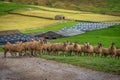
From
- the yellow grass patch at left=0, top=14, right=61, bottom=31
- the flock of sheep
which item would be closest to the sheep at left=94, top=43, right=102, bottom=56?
the flock of sheep

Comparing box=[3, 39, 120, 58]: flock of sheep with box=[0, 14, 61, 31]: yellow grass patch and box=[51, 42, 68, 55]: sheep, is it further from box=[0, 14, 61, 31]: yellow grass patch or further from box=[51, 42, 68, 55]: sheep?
box=[0, 14, 61, 31]: yellow grass patch

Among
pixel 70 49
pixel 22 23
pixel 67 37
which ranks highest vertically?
pixel 70 49

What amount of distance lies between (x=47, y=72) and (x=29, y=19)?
80170mm

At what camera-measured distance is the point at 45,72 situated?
34.0 m

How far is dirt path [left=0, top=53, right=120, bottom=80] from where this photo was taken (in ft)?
105

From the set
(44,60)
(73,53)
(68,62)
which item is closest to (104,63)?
(68,62)

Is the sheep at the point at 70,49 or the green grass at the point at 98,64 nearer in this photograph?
the green grass at the point at 98,64

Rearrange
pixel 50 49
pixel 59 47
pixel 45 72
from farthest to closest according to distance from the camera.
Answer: pixel 50 49, pixel 59 47, pixel 45 72

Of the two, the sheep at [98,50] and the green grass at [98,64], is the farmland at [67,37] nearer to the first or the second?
the green grass at [98,64]

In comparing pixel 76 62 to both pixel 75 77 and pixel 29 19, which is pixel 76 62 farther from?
pixel 29 19

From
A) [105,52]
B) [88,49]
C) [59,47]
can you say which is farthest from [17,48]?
[105,52]

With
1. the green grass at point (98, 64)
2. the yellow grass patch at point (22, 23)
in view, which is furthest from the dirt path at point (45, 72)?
the yellow grass patch at point (22, 23)

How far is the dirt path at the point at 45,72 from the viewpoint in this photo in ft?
105

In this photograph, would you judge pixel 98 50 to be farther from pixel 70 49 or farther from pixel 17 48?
pixel 17 48
